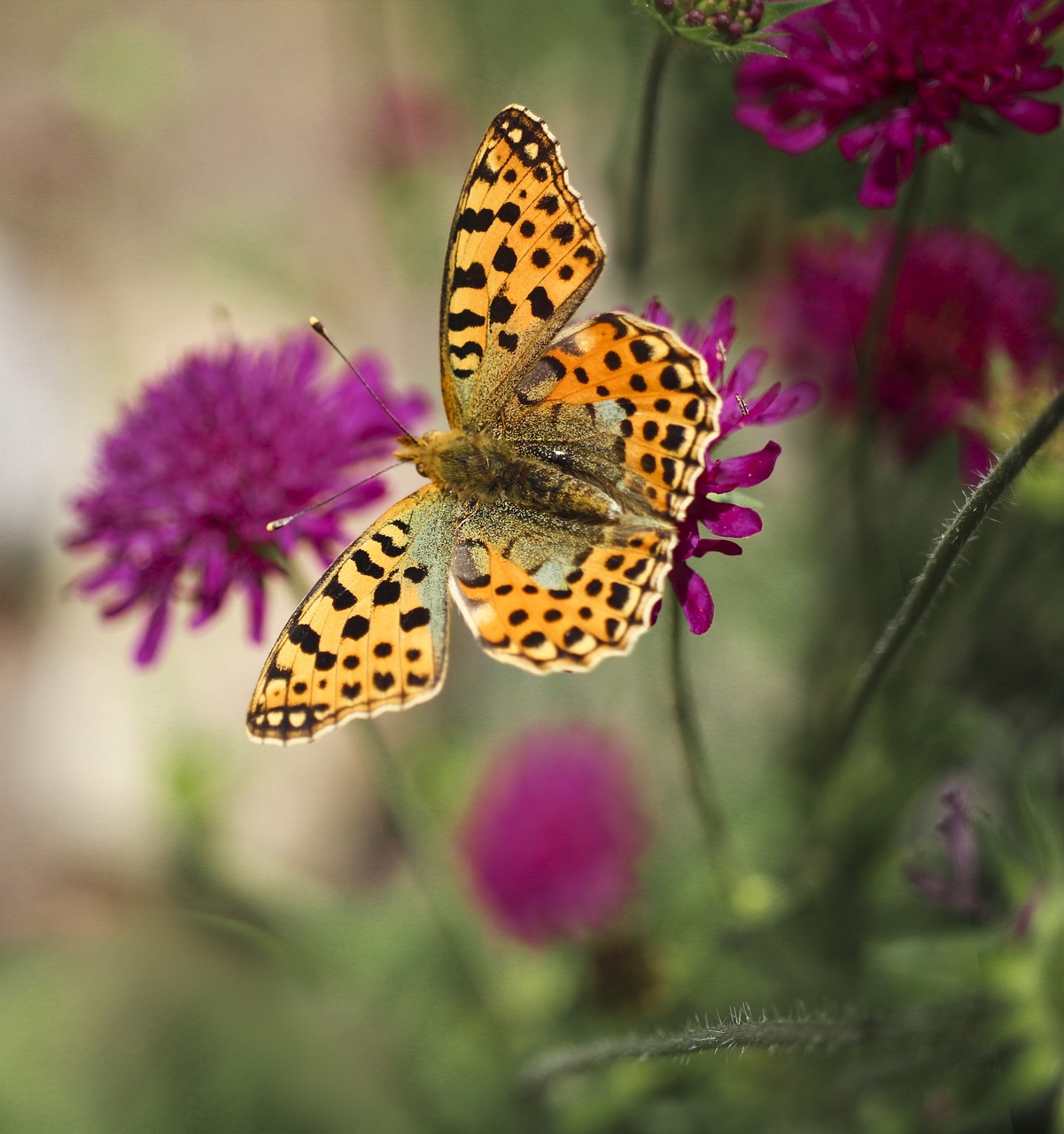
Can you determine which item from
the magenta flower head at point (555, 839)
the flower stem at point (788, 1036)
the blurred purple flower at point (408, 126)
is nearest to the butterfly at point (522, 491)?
the flower stem at point (788, 1036)

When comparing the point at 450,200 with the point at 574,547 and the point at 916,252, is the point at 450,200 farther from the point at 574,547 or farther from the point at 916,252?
the point at 574,547

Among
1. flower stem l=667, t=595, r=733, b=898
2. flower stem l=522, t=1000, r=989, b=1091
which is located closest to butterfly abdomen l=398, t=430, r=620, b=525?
flower stem l=667, t=595, r=733, b=898

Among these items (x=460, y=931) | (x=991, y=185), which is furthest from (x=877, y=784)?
(x=991, y=185)

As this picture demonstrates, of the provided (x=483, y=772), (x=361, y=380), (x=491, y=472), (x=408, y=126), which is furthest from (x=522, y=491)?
(x=408, y=126)

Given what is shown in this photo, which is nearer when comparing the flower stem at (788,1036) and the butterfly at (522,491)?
the flower stem at (788,1036)

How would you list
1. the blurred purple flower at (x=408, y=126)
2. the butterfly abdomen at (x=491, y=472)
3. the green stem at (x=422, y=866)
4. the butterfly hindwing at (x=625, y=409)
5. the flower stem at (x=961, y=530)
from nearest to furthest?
the flower stem at (x=961, y=530) < the butterfly hindwing at (x=625, y=409) < the butterfly abdomen at (x=491, y=472) < the green stem at (x=422, y=866) < the blurred purple flower at (x=408, y=126)

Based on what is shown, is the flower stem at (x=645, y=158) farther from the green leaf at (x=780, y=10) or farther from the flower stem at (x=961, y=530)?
the flower stem at (x=961, y=530)
